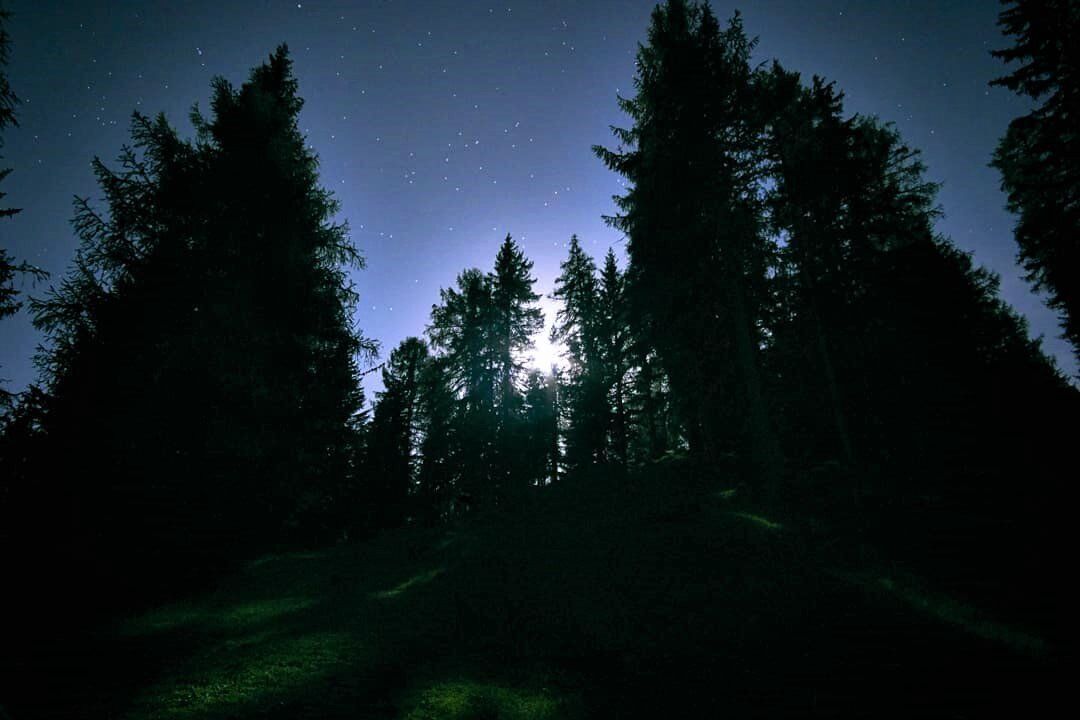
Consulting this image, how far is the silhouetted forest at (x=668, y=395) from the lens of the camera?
7.43 meters

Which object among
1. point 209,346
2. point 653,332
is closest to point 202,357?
point 209,346

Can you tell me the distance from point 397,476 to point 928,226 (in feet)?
98.7

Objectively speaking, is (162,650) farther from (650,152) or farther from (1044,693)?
(650,152)

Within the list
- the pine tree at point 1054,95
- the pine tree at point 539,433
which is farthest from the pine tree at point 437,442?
the pine tree at point 1054,95

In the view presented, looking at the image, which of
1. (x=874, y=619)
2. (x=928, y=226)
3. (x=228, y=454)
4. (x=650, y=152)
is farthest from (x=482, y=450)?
(x=928, y=226)

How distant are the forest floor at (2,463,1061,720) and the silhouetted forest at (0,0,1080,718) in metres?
0.11

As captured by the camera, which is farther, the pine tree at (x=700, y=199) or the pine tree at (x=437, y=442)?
the pine tree at (x=437, y=442)

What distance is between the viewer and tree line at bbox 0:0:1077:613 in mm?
8805

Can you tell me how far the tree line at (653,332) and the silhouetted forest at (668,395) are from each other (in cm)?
7

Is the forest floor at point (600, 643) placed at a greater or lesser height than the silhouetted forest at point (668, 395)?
lesser

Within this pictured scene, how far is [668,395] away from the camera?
20.5m

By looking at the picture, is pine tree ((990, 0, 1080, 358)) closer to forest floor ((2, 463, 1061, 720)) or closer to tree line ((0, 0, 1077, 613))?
tree line ((0, 0, 1077, 613))

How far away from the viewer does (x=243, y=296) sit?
426 inches

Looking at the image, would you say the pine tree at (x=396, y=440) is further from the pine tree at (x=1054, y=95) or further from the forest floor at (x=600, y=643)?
the pine tree at (x=1054, y=95)
